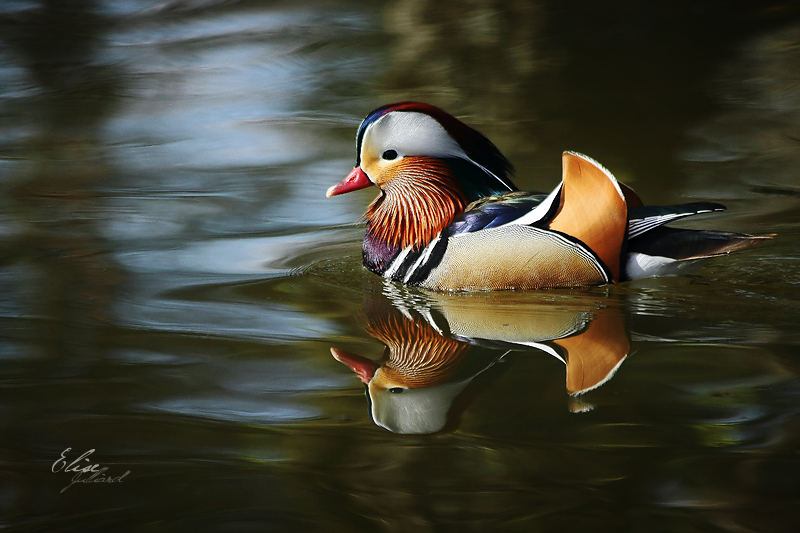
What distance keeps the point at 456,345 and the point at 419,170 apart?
1.35 meters

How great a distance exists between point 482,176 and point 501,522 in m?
2.50

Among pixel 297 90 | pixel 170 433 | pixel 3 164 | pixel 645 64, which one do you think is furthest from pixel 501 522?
pixel 645 64

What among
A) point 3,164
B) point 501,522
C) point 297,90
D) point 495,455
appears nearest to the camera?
point 501,522

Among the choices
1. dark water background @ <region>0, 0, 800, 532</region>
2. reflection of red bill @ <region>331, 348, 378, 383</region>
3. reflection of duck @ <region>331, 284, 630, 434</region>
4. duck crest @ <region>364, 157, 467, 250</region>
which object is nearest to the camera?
dark water background @ <region>0, 0, 800, 532</region>

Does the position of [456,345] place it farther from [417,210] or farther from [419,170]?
[419,170]

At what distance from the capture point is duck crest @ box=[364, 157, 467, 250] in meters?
4.53

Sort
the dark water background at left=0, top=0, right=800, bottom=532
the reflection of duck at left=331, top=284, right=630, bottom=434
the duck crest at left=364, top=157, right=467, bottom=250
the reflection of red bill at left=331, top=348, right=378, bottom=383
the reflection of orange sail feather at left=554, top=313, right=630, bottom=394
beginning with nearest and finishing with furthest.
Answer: the dark water background at left=0, top=0, right=800, bottom=532 → the reflection of duck at left=331, top=284, right=630, bottom=434 → the reflection of orange sail feather at left=554, top=313, right=630, bottom=394 → the reflection of red bill at left=331, top=348, right=378, bottom=383 → the duck crest at left=364, top=157, right=467, bottom=250

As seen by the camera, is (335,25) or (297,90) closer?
(297,90)

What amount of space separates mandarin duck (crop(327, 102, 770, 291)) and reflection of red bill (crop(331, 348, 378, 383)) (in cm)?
97

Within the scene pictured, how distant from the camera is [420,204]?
4570 millimetres

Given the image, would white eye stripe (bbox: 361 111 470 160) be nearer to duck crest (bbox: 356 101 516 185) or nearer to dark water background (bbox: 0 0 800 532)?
duck crest (bbox: 356 101 516 185)

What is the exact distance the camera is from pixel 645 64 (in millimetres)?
9078

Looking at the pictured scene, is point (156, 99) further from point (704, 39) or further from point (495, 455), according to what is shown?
point (495, 455)

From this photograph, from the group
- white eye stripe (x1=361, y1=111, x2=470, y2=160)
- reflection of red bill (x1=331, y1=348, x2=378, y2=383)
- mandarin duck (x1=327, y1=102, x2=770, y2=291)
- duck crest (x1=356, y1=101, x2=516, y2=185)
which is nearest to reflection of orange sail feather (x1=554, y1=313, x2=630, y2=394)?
mandarin duck (x1=327, y1=102, x2=770, y2=291)
